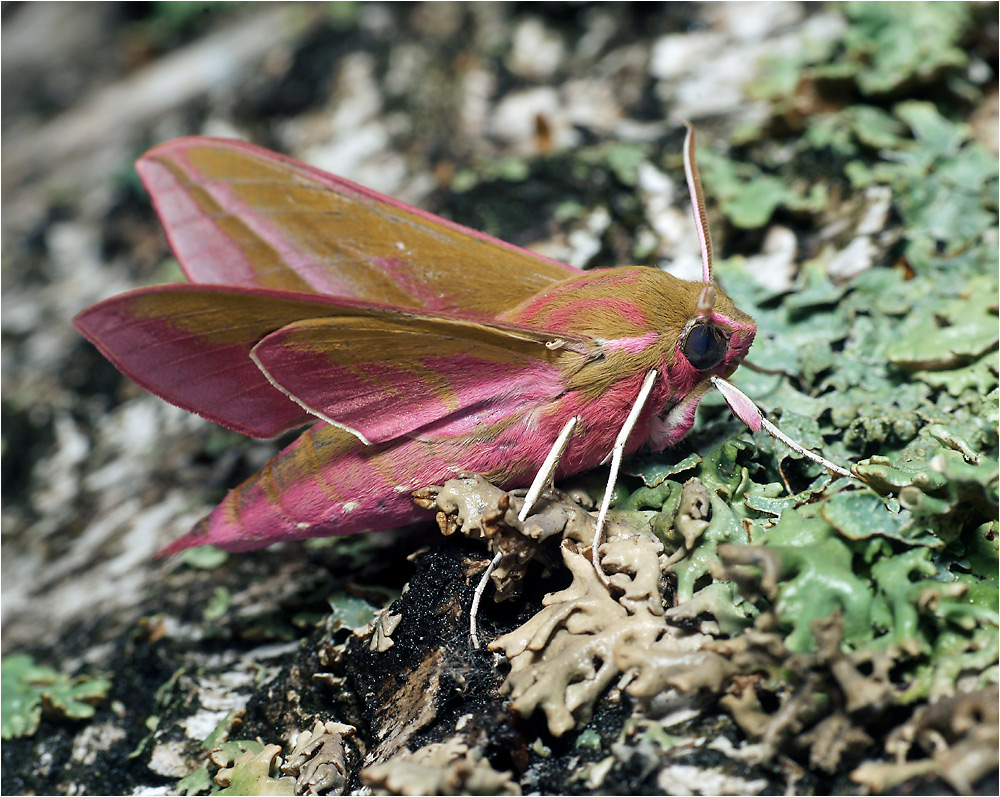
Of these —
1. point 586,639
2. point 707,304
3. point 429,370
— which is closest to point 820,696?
point 586,639

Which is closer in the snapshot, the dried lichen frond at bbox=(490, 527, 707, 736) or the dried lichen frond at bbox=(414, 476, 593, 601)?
the dried lichen frond at bbox=(490, 527, 707, 736)

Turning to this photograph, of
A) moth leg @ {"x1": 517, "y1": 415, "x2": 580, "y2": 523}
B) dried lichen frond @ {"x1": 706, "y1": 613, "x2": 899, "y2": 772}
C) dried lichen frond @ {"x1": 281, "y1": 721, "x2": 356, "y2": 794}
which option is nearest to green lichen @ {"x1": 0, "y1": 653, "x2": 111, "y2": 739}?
dried lichen frond @ {"x1": 281, "y1": 721, "x2": 356, "y2": 794}

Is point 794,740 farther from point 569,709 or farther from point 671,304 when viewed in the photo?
point 671,304

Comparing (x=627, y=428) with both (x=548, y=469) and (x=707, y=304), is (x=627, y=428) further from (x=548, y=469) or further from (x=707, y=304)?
(x=707, y=304)

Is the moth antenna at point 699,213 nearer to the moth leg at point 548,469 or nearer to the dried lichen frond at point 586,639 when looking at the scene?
the moth leg at point 548,469

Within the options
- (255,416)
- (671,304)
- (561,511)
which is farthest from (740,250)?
(255,416)

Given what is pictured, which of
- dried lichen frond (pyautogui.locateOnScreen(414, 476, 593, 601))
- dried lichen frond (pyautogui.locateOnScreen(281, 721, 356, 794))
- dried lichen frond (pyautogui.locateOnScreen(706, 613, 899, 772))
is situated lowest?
dried lichen frond (pyautogui.locateOnScreen(281, 721, 356, 794))

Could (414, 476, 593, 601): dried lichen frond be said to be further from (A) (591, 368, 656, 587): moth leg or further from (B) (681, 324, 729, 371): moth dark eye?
(B) (681, 324, 729, 371): moth dark eye
